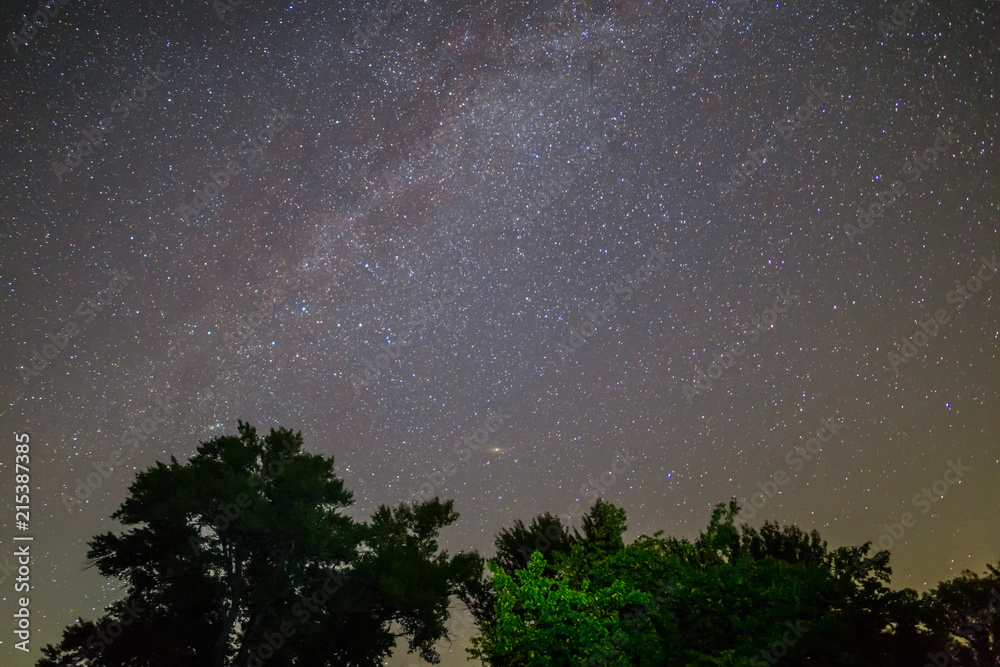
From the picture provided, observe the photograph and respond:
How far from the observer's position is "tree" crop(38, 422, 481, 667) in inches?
1058

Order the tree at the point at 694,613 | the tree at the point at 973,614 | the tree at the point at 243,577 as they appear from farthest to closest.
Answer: the tree at the point at 973,614 → the tree at the point at 243,577 → the tree at the point at 694,613

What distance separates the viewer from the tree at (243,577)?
88.2 ft

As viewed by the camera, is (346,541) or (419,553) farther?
(419,553)

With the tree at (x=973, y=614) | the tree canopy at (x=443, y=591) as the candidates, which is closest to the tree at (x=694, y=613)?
the tree canopy at (x=443, y=591)

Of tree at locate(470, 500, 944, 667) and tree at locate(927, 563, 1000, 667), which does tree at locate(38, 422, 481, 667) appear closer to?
tree at locate(470, 500, 944, 667)

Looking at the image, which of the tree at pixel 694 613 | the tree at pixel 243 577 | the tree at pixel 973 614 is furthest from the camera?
the tree at pixel 973 614

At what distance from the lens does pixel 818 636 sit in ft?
64.0

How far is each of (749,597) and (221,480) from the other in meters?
22.7

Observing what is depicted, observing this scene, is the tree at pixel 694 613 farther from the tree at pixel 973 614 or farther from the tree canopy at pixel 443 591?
the tree at pixel 973 614

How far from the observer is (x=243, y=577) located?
2800 cm

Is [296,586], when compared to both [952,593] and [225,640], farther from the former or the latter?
[952,593]

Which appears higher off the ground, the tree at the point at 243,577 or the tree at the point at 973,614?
the tree at the point at 243,577

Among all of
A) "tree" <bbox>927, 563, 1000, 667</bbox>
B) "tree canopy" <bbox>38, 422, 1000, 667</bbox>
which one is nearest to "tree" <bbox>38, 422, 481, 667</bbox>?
"tree canopy" <bbox>38, 422, 1000, 667</bbox>

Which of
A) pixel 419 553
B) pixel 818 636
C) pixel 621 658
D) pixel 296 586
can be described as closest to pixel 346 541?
pixel 296 586
